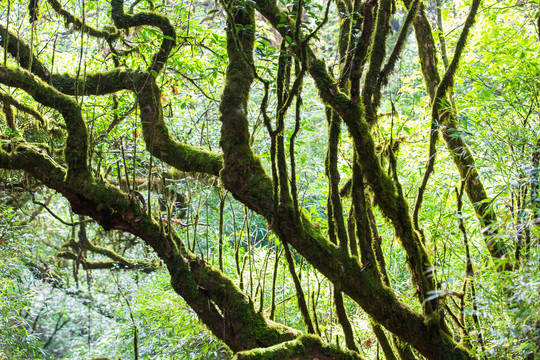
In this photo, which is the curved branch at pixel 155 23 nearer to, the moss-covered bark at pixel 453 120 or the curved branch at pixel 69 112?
the curved branch at pixel 69 112

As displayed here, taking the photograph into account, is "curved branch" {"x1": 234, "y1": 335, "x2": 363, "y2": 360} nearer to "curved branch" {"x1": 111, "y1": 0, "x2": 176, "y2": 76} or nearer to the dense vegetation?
the dense vegetation

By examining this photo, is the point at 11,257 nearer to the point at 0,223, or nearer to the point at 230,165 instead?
the point at 0,223

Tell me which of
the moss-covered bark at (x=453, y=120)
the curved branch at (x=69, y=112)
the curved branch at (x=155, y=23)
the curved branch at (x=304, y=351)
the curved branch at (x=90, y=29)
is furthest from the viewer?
the curved branch at (x=90, y=29)

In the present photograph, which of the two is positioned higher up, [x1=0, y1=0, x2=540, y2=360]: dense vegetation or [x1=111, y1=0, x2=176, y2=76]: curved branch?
[x1=111, y1=0, x2=176, y2=76]: curved branch

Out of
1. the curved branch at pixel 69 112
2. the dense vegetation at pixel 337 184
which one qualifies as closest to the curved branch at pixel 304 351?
the dense vegetation at pixel 337 184

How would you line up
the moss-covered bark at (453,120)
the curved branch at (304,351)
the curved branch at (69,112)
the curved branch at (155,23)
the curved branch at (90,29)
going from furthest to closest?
the curved branch at (90,29)
the curved branch at (155,23)
the curved branch at (69,112)
the moss-covered bark at (453,120)
the curved branch at (304,351)

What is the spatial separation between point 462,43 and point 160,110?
2104mm

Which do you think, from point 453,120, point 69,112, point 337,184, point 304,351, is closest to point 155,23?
point 69,112

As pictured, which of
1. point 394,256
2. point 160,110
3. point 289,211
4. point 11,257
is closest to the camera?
point 289,211

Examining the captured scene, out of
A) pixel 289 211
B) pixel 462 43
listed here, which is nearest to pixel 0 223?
pixel 289 211

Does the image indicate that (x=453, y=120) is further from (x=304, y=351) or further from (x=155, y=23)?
(x=155, y=23)

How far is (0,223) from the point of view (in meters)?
4.37

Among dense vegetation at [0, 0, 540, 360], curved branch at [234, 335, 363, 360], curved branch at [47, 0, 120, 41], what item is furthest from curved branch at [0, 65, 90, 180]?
curved branch at [234, 335, 363, 360]

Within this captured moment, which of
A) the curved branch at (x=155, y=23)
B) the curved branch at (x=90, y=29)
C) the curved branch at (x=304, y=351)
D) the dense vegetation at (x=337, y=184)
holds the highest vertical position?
the curved branch at (x=90, y=29)
